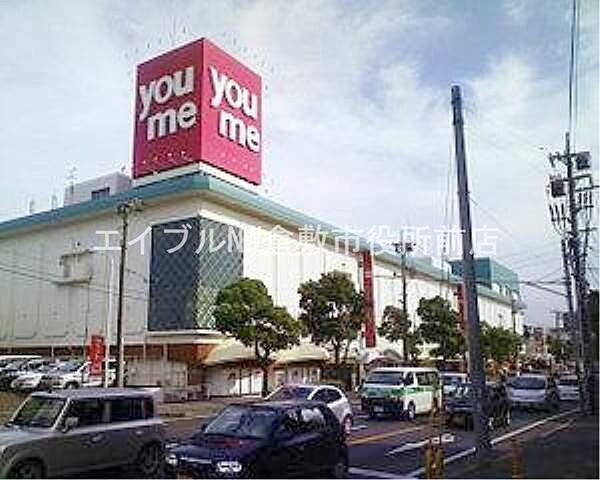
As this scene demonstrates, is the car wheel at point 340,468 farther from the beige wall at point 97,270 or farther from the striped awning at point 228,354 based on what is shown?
the beige wall at point 97,270

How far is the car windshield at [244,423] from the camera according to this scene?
12.2 m

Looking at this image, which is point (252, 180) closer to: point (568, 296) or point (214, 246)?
point (214, 246)

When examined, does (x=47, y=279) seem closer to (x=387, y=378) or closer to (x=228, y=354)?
(x=228, y=354)

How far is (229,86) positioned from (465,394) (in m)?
32.7

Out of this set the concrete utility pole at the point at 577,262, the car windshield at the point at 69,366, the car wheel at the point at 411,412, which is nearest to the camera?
the car wheel at the point at 411,412

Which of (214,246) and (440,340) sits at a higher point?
(214,246)

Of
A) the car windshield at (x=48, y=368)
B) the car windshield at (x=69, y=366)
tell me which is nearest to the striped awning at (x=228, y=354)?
the car windshield at (x=69, y=366)

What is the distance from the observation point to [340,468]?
13.8 meters

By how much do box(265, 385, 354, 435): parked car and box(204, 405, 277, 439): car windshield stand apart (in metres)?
8.01

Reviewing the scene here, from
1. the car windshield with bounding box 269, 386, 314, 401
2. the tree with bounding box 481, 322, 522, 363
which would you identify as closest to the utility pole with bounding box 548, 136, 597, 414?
the car windshield with bounding box 269, 386, 314, 401

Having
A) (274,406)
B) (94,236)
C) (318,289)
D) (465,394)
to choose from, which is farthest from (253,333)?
(274,406)

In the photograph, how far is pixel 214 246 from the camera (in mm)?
47906

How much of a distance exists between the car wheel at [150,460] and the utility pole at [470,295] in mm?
6640

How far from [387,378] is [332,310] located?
1940 cm
